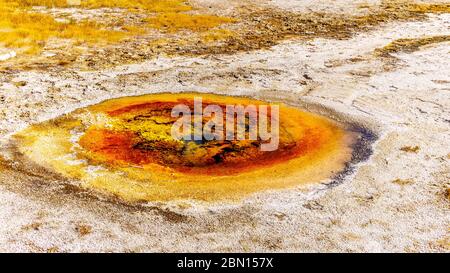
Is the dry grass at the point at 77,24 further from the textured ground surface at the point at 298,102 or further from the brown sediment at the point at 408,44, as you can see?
the brown sediment at the point at 408,44

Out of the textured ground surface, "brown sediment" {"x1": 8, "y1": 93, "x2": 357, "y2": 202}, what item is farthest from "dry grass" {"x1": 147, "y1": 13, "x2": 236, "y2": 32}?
"brown sediment" {"x1": 8, "y1": 93, "x2": 357, "y2": 202}

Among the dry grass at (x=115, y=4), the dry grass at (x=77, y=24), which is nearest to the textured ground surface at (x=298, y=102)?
the dry grass at (x=77, y=24)

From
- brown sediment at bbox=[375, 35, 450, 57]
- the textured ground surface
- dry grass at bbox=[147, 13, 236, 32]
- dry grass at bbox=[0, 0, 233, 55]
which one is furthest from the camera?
dry grass at bbox=[147, 13, 236, 32]

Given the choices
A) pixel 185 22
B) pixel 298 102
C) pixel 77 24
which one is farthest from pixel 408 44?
pixel 77 24

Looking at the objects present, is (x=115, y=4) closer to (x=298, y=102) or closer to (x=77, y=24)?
(x=77, y=24)

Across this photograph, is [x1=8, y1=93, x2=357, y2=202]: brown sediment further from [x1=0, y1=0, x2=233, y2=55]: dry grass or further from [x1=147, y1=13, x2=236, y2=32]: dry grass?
[x1=147, y1=13, x2=236, y2=32]: dry grass
